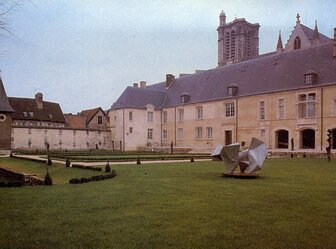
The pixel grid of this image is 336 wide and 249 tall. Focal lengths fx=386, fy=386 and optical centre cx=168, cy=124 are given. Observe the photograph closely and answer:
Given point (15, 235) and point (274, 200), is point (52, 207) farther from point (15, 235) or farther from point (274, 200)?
point (274, 200)

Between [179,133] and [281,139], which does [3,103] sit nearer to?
[179,133]

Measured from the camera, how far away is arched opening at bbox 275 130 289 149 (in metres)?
34.8

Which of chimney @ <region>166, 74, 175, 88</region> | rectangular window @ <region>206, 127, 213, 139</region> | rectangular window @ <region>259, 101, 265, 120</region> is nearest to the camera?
rectangular window @ <region>259, 101, 265, 120</region>

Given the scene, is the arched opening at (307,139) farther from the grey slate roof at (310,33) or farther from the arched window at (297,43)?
the arched window at (297,43)

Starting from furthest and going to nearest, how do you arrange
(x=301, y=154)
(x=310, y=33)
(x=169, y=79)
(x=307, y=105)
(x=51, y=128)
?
(x=169, y=79), (x=310, y=33), (x=51, y=128), (x=307, y=105), (x=301, y=154)

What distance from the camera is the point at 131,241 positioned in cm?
524

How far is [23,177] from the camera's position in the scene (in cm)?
1584

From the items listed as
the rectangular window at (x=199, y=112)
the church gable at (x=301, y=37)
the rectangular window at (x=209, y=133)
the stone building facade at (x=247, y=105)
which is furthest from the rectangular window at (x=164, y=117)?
the church gable at (x=301, y=37)

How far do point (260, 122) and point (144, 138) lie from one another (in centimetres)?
1737

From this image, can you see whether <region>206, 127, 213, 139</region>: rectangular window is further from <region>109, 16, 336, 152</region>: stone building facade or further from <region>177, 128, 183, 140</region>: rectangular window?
<region>177, 128, 183, 140</region>: rectangular window

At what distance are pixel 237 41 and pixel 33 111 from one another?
1580 inches

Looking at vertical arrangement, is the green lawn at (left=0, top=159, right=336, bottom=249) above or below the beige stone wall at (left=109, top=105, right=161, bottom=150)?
below

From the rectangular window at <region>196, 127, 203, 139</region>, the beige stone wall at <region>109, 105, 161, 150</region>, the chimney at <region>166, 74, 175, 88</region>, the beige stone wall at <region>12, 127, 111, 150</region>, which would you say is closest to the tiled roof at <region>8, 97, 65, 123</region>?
the beige stone wall at <region>12, 127, 111, 150</region>

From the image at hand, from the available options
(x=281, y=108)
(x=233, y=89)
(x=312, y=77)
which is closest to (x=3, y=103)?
(x=233, y=89)
